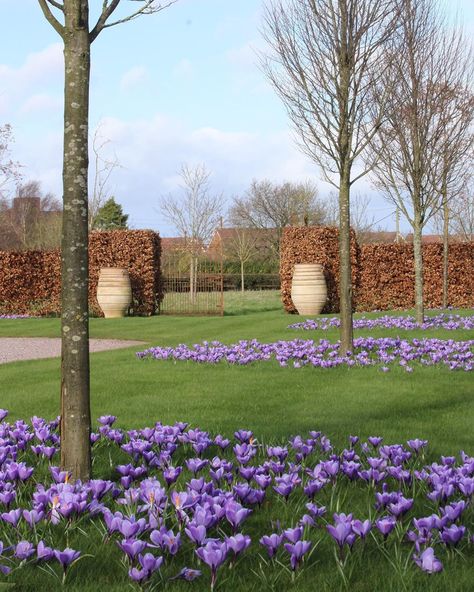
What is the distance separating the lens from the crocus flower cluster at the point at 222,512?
251 cm

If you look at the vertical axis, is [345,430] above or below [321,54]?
below

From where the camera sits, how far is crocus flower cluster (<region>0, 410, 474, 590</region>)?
251cm

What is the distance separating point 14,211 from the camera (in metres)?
65.6

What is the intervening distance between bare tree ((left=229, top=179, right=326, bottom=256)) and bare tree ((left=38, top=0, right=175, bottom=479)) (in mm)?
49465

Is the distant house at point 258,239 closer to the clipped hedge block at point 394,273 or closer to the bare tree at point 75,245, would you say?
the clipped hedge block at point 394,273

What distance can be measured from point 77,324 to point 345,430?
2719 mm

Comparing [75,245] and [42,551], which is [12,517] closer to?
[42,551]

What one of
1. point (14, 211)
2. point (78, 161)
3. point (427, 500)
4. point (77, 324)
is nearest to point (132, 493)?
point (77, 324)

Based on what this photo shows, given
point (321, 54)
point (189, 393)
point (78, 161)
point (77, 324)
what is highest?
point (321, 54)

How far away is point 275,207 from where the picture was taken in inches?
2258

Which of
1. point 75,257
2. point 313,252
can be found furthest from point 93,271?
point 75,257

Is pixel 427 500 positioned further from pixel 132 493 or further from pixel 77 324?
pixel 77 324

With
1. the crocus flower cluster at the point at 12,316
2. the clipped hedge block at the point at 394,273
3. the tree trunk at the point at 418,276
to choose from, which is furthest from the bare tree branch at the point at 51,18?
the crocus flower cluster at the point at 12,316

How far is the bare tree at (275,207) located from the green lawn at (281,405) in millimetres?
44333
